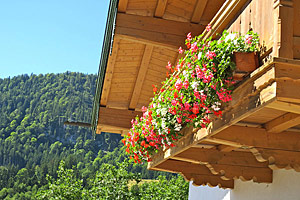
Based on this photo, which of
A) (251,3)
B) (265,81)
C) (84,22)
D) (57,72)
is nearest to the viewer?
(265,81)

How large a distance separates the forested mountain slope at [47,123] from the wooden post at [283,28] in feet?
269

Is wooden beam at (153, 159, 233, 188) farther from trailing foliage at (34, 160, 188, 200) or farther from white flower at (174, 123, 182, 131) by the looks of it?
trailing foliage at (34, 160, 188, 200)

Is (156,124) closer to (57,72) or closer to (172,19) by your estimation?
(172,19)

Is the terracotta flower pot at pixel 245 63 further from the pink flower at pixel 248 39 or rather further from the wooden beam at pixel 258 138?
the wooden beam at pixel 258 138

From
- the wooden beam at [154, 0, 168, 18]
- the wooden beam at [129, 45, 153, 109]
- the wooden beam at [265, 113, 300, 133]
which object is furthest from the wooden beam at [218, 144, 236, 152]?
the wooden beam at [129, 45, 153, 109]

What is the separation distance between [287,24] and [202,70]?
2.55 ft

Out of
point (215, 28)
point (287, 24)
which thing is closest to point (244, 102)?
point (287, 24)

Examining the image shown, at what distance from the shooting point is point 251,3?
346 centimetres

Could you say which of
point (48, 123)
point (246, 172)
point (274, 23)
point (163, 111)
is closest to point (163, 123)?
point (163, 111)

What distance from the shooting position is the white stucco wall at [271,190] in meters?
4.85

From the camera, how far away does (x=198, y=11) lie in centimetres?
697

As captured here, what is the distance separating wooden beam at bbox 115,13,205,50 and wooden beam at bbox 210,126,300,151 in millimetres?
2940

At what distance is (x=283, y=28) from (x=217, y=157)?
2.60 metres

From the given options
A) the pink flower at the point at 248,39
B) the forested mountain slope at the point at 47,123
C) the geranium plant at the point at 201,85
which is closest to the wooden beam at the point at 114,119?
the geranium plant at the point at 201,85
